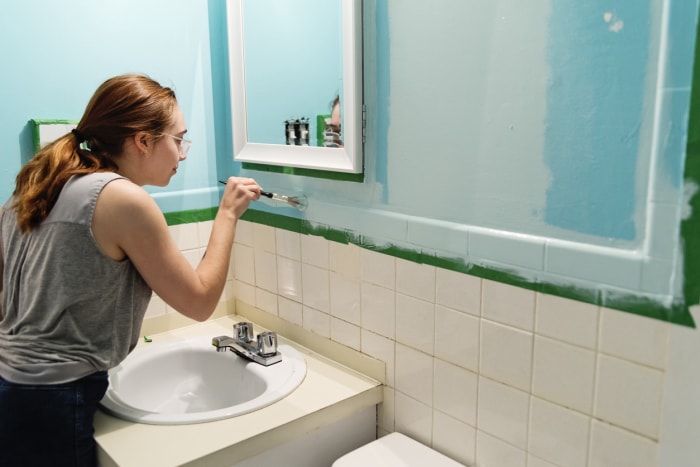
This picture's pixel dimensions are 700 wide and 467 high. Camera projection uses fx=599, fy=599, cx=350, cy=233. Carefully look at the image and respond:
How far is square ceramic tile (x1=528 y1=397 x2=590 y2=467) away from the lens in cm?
100

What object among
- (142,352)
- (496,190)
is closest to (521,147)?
(496,190)

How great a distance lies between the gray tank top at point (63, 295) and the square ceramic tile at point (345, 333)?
1.66 feet

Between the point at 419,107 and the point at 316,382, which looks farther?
the point at 316,382

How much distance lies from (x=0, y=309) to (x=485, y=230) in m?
1.03

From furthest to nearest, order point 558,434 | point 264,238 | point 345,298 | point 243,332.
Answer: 1. point 264,238
2. point 243,332
3. point 345,298
4. point 558,434

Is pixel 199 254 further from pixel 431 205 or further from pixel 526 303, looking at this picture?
pixel 526 303

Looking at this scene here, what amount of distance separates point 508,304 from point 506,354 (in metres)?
0.09

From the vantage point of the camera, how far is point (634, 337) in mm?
907

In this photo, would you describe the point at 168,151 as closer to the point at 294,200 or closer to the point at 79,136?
the point at 79,136

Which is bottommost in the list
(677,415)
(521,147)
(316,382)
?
(316,382)

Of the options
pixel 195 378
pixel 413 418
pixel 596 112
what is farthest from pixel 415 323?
pixel 195 378

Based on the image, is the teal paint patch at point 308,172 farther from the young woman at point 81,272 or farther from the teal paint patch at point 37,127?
the teal paint patch at point 37,127

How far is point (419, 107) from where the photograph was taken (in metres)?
1.19

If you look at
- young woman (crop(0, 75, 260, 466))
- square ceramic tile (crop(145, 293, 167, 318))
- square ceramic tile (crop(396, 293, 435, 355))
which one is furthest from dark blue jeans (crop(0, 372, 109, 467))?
square ceramic tile (crop(396, 293, 435, 355))
